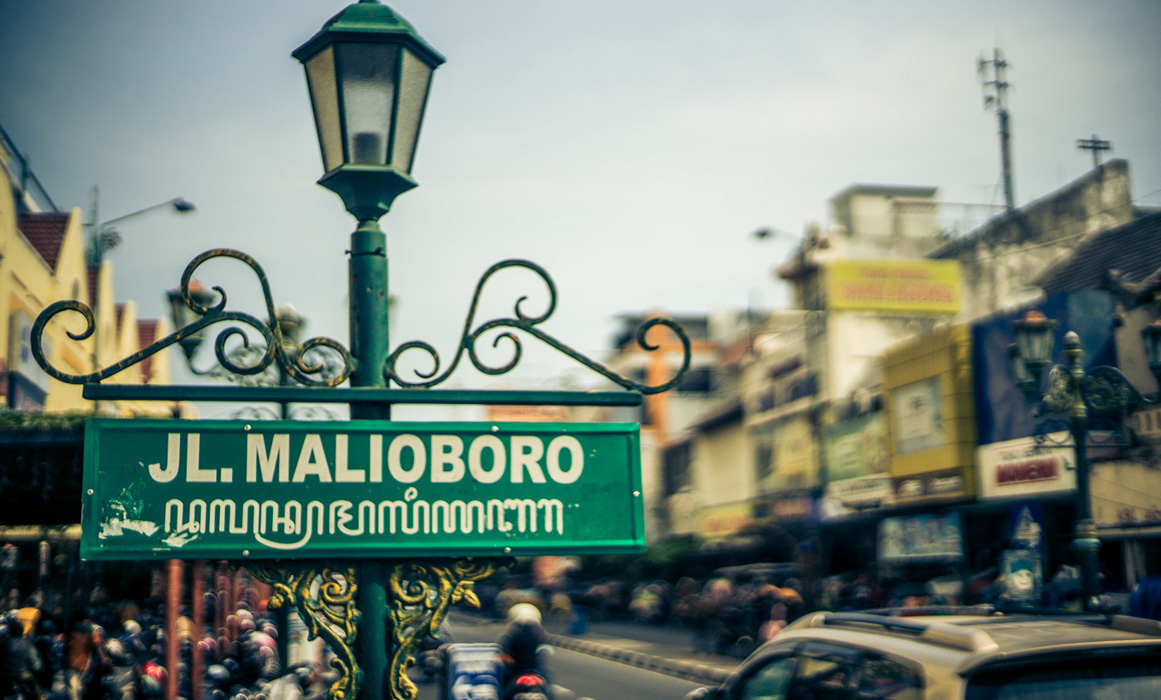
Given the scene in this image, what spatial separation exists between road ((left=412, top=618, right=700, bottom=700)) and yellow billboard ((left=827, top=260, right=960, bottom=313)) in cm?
1118

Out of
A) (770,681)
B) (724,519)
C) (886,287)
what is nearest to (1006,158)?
(886,287)

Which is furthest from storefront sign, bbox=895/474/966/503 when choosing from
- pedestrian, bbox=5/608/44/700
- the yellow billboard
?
pedestrian, bbox=5/608/44/700

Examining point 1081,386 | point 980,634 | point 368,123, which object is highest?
point 1081,386

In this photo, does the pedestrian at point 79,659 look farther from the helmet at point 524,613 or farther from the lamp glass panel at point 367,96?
the lamp glass panel at point 367,96

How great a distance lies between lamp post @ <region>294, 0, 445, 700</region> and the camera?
3297 mm

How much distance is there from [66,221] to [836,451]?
64.5 feet

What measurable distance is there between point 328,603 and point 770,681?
238cm

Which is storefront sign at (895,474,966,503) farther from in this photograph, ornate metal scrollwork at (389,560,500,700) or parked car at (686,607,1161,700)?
ornate metal scrollwork at (389,560,500,700)

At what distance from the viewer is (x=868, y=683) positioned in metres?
3.97

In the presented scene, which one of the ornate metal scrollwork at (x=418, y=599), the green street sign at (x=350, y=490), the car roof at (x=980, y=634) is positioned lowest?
the car roof at (x=980, y=634)

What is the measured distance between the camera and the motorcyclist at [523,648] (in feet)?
36.6

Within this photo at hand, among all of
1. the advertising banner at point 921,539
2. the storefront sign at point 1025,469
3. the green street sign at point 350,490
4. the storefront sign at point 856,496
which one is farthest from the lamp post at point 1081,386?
the storefront sign at point 856,496

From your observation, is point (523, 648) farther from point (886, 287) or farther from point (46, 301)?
point (886, 287)

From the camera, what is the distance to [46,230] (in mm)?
22312
